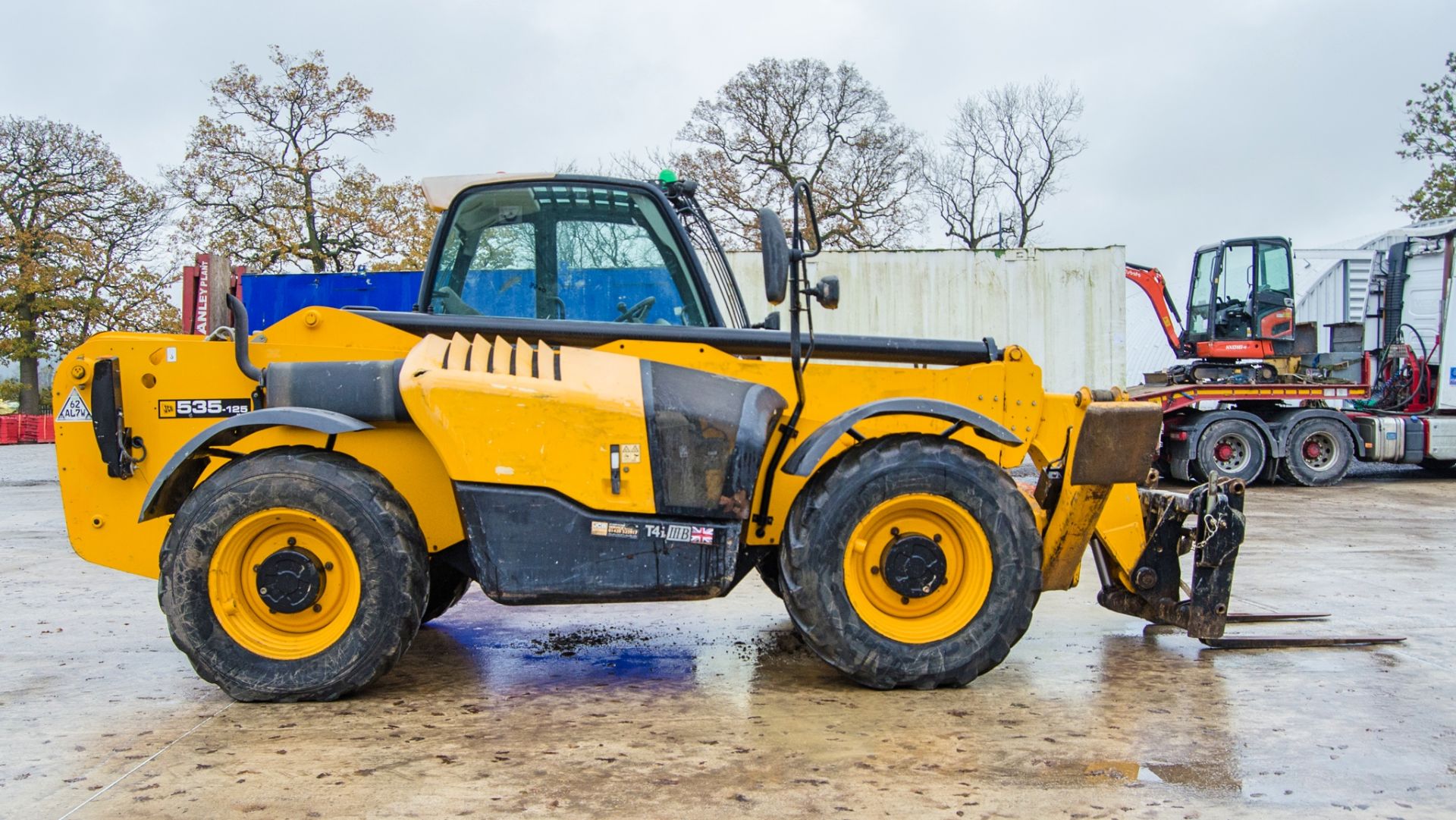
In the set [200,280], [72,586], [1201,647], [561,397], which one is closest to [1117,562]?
[1201,647]

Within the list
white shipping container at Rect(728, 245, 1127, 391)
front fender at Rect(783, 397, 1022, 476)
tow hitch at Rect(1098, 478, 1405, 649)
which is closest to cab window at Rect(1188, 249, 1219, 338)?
white shipping container at Rect(728, 245, 1127, 391)

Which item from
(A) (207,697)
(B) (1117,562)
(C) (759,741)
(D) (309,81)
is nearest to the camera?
(C) (759,741)

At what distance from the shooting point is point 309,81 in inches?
1115

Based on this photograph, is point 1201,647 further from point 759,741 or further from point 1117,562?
point 759,741

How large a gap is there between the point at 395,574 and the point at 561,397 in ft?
3.07

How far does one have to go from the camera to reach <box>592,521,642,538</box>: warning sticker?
4.29m

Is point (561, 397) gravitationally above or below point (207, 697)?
above

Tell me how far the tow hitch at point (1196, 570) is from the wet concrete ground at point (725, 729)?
0.16 meters

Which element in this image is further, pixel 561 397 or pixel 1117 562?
pixel 1117 562

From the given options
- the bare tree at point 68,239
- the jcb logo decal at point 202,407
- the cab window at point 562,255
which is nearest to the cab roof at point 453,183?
the cab window at point 562,255

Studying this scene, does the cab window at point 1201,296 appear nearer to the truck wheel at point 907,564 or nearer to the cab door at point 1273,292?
the cab door at point 1273,292

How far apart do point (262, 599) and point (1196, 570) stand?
395cm

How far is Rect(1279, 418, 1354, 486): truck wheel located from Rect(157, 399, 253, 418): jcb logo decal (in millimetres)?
14124

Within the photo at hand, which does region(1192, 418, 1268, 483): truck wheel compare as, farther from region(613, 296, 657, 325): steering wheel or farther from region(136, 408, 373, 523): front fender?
region(136, 408, 373, 523): front fender
